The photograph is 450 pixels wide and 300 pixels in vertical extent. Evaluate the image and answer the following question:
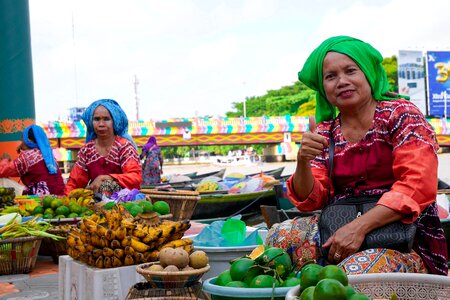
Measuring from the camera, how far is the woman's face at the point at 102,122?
5781 mm

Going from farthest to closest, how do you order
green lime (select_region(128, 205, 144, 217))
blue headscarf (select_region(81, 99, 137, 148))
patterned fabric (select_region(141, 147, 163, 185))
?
patterned fabric (select_region(141, 147, 163, 185))
blue headscarf (select_region(81, 99, 137, 148))
green lime (select_region(128, 205, 144, 217))

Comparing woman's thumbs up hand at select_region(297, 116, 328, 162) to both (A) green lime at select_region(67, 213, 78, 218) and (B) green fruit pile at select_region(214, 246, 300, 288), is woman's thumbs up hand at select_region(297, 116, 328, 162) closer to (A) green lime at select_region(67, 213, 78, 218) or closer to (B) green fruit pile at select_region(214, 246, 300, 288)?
(B) green fruit pile at select_region(214, 246, 300, 288)

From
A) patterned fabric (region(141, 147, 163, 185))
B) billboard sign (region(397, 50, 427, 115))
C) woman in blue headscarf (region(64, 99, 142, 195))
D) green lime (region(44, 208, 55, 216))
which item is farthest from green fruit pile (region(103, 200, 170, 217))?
billboard sign (region(397, 50, 427, 115))

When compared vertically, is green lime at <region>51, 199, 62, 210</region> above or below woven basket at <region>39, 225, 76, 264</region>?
above

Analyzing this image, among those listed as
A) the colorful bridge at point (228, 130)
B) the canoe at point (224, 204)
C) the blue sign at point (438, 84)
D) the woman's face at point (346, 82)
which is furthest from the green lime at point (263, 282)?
the blue sign at point (438, 84)

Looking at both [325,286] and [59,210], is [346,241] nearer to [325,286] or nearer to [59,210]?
[325,286]

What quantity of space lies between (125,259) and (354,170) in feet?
3.72

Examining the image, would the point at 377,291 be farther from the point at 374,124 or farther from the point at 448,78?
the point at 448,78

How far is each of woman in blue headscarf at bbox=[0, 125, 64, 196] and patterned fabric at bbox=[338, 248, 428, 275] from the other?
17.5 feet

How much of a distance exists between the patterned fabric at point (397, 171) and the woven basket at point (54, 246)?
8.26ft

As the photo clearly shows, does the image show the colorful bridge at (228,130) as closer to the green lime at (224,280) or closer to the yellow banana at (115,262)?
the yellow banana at (115,262)

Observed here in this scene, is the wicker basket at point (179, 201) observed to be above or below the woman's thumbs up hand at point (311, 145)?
below

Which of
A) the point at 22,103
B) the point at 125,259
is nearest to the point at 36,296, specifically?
the point at 125,259

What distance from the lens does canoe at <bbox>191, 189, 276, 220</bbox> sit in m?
9.70
